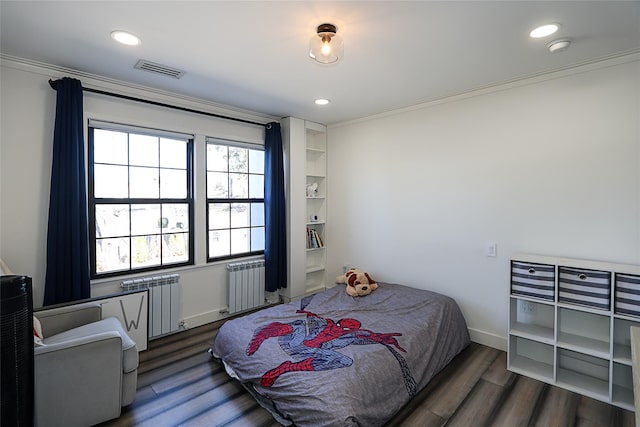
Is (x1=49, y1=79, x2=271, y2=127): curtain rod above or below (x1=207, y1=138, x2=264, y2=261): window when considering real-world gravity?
above

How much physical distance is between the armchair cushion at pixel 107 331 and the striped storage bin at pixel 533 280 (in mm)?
3009

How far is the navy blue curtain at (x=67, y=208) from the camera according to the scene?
2520 millimetres

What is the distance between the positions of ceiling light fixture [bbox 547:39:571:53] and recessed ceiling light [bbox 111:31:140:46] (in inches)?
113

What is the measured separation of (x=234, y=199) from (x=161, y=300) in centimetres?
140

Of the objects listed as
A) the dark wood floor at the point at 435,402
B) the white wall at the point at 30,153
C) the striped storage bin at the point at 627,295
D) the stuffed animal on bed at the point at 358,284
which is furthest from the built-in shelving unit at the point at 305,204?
the striped storage bin at the point at 627,295

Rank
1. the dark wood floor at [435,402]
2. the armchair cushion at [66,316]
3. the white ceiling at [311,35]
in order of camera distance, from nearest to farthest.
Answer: the white ceiling at [311,35], the dark wood floor at [435,402], the armchair cushion at [66,316]

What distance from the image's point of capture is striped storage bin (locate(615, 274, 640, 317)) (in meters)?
2.13

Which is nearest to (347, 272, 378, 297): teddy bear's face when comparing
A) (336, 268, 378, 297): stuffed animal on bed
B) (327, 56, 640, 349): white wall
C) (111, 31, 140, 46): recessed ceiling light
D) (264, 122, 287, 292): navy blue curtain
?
(336, 268, 378, 297): stuffed animal on bed

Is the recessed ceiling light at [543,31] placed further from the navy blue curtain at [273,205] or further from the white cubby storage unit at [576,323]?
the navy blue curtain at [273,205]

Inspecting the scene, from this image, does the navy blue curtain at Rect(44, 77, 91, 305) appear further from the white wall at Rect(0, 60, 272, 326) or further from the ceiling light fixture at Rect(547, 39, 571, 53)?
the ceiling light fixture at Rect(547, 39, 571, 53)

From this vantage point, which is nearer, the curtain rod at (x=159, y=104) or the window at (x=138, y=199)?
the curtain rod at (x=159, y=104)

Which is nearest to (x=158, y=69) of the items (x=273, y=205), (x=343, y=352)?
(x=273, y=205)

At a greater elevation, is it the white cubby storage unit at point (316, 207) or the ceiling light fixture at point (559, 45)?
the ceiling light fixture at point (559, 45)

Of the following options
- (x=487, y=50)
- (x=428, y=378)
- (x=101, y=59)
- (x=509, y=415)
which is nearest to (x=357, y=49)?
(x=487, y=50)
